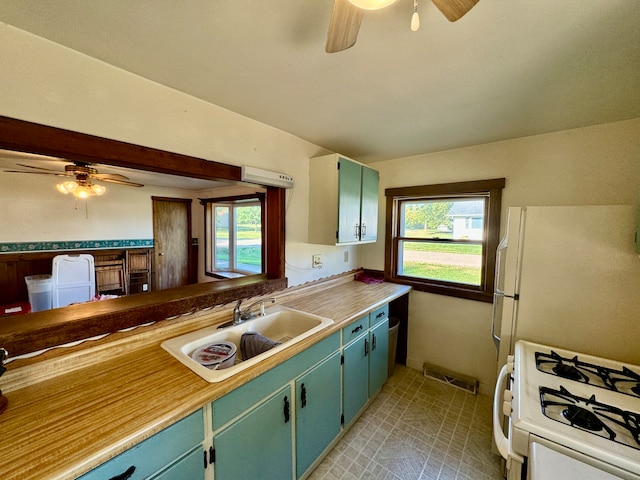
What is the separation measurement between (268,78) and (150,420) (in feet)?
4.96

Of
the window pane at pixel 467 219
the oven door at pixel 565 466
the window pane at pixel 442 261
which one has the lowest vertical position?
the oven door at pixel 565 466

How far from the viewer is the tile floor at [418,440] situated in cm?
154

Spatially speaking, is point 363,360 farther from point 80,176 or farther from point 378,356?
point 80,176

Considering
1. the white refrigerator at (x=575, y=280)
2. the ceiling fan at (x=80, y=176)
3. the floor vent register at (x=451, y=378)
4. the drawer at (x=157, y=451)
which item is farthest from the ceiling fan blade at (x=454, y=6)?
the ceiling fan at (x=80, y=176)

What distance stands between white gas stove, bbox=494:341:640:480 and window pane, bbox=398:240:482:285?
1134 millimetres

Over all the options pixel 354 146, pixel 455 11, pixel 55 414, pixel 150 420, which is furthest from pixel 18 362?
pixel 354 146

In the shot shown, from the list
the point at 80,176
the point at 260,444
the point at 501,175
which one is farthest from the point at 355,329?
the point at 80,176

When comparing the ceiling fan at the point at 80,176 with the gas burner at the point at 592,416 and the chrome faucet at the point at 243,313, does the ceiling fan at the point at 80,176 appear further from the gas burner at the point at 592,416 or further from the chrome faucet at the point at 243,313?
the gas burner at the point at 592,416

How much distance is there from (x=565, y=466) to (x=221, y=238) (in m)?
4.35

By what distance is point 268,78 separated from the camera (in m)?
1.27

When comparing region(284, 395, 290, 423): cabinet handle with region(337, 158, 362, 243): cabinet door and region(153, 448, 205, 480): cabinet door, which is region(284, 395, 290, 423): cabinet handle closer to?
region(153, 448, 205, 480): cabinet door

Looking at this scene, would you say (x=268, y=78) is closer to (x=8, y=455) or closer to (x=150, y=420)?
(x=150, y=420)

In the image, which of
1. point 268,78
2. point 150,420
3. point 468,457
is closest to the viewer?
point 150,420

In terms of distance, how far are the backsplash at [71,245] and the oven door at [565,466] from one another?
187 inches
